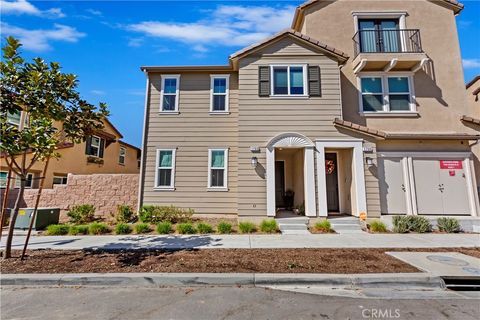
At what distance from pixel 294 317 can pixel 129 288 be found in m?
2.77

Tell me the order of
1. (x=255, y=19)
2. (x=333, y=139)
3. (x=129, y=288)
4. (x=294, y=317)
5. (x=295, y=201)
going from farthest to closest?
(x=295, y=201)
(x=255, y=19)
(x=333, y=139)
(x=129, y=288)
(x=294, y=317)

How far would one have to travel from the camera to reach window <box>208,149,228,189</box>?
10.3m

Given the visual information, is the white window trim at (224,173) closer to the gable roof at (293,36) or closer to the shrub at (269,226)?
the shrub at (269,226)

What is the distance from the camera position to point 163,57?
11.1 m

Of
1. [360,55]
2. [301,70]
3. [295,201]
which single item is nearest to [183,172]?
[295,201]

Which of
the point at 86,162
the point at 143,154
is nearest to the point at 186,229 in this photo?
the point at 143,154

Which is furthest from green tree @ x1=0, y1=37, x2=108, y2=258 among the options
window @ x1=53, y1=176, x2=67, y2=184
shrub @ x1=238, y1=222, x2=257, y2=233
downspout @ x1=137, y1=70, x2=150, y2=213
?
window @ x1=53, y1=176, x2=67, y2=184

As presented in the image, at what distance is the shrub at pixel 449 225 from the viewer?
8141mm

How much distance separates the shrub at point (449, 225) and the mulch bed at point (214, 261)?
2.50m

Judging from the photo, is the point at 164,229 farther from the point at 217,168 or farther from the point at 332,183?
the point at 332,183

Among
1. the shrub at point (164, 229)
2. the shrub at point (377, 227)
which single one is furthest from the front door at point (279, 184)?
the shrub at point (164, 229)

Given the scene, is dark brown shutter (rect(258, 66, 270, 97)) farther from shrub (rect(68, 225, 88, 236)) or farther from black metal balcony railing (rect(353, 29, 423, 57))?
shrub (rect(68, 225, 88, 236))

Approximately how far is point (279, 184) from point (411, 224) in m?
5.35

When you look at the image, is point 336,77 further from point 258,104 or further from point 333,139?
point 258,104
